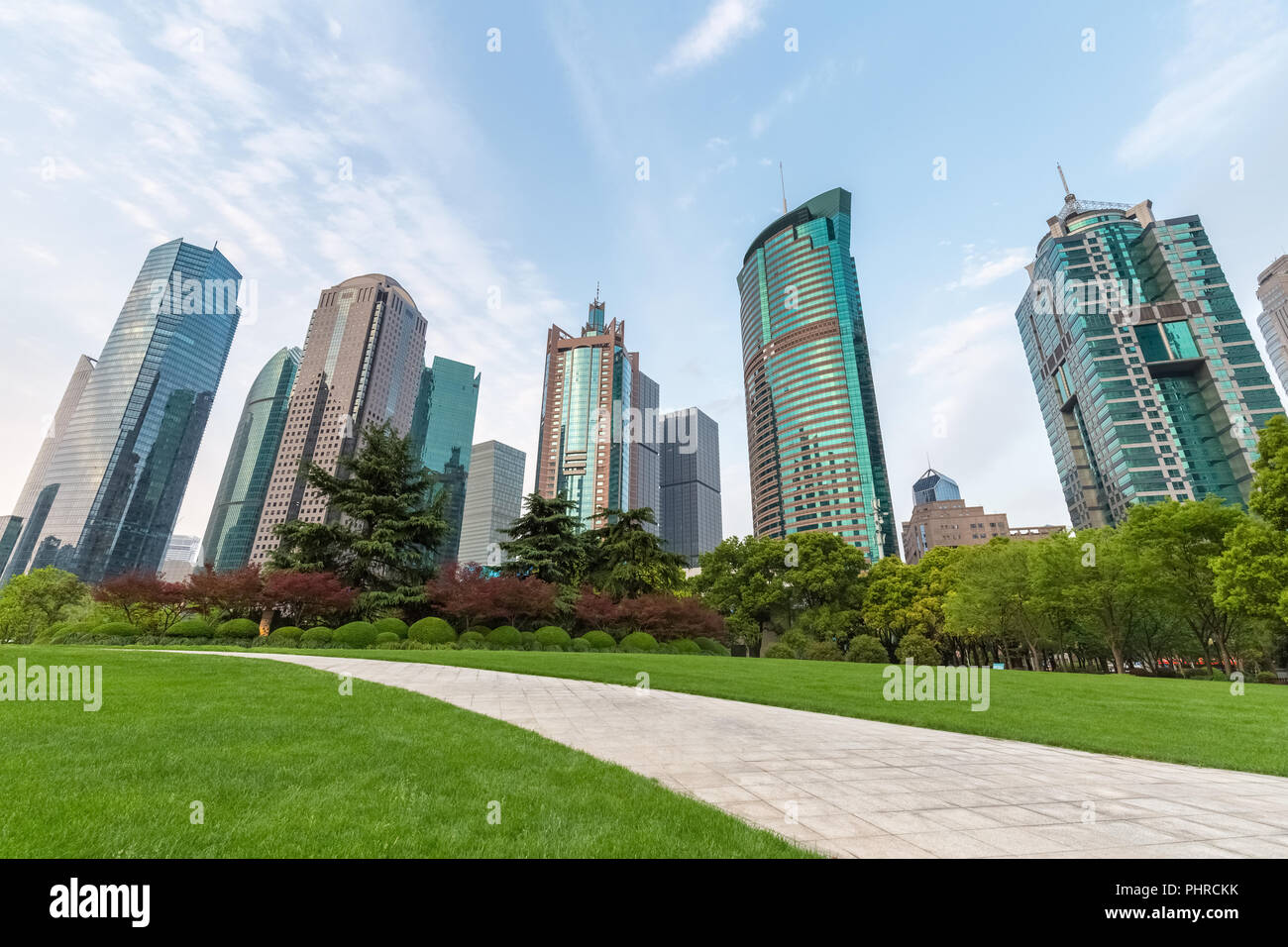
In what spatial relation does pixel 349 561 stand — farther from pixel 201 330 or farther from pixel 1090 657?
pixel 201 330

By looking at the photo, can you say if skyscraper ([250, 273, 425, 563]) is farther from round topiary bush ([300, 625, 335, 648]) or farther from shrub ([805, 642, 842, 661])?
shrub ([805, 642, 842, 661])

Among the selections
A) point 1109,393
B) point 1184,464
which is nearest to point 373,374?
point 1109,393

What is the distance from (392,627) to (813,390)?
126 metres

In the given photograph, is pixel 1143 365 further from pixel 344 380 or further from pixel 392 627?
pixel 344 380

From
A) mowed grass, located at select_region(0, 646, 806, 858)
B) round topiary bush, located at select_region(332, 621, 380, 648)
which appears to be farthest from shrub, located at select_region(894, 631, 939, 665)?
mowed grass, located at select_region(0, 646, 806, 858)

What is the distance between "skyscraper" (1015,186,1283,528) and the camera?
312 feet

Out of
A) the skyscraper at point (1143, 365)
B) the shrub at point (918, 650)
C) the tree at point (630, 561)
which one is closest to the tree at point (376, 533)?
the tree at point (630, 561)

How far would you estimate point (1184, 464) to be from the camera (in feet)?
313

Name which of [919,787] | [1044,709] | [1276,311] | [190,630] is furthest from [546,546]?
[1276,311]

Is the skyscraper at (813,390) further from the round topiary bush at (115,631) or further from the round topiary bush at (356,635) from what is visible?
the round topiary bush at (115,631)

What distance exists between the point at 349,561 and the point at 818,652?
104ft

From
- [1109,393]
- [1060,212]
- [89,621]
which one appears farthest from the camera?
[1060,212]

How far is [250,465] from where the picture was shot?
165250 mm
